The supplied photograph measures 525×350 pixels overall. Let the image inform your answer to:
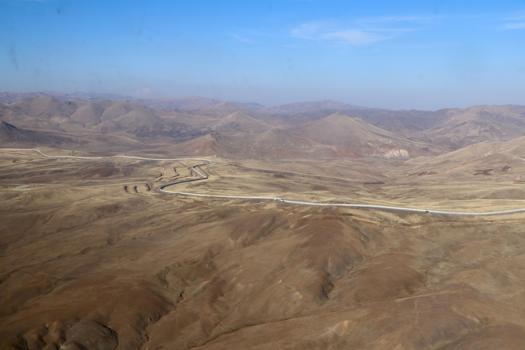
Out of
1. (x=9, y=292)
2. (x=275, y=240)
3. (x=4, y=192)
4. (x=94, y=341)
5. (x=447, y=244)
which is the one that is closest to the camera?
(x=94, y=341)

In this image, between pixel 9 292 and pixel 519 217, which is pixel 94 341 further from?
pixel 519 217

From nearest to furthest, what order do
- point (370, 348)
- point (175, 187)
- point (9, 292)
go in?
point (370, 348)
point (9, 292)
point (175, 187)

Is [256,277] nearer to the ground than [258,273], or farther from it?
nearer to the ground

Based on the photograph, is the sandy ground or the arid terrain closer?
the sandy ground

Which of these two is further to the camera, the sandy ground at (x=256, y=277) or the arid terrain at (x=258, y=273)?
the arid terrain at (x=258, y=273)

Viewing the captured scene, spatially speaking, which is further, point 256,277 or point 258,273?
point 258,273

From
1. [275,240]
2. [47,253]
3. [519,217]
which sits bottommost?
[47,253]

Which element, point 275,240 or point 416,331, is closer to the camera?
point 416,331

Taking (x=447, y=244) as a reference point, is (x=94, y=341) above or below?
below

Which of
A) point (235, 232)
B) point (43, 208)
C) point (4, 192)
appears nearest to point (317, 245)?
point (235, 232)

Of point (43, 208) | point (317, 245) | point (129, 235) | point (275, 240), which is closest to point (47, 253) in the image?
point (129, 235)
